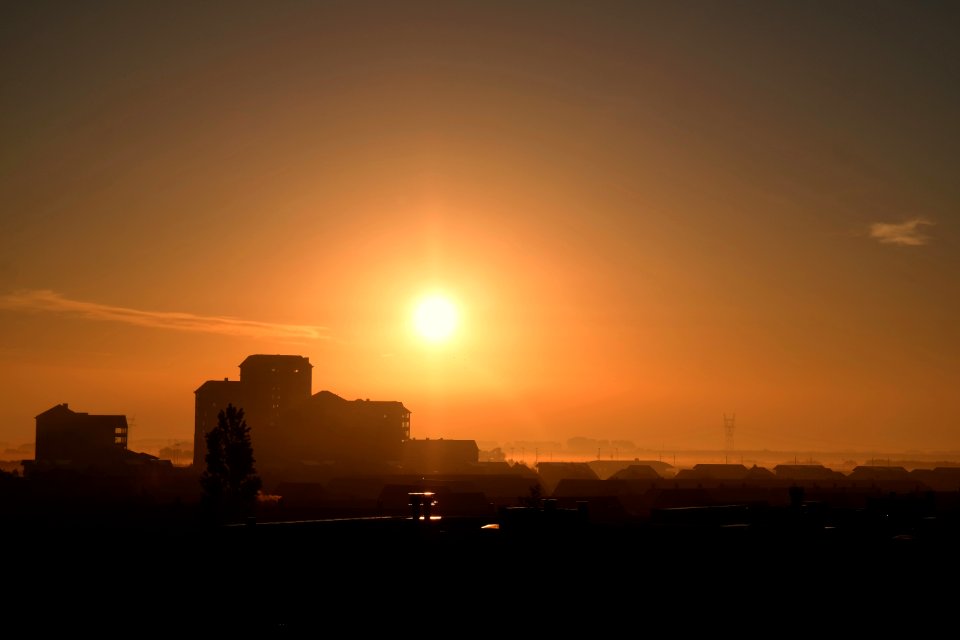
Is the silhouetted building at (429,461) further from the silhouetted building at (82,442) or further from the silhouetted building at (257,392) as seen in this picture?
the silhouetted building at (82,442)

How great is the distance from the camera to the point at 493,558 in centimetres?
3077

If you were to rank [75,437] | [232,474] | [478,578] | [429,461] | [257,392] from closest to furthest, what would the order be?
[478,578] < [232,474] < [75,437] < [257,392] < [429,461]

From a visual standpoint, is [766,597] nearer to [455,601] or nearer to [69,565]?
[455,601]

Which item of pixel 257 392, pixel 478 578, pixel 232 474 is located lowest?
pixel 478 578

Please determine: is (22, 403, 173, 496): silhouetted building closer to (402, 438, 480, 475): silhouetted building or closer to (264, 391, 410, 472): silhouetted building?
(264, 391, 410, 472): silhouetted building

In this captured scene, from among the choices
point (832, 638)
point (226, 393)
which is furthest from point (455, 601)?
point (226, 393)

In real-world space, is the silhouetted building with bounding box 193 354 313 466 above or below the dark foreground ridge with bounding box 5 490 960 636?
above

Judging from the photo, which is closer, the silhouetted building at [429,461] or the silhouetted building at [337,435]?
the silhouetted building at [337,435]

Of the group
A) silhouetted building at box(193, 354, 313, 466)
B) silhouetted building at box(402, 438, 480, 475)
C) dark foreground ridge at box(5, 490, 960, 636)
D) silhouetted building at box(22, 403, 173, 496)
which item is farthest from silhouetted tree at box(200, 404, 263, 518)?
silhouetted building at box(402, 438, 480, 475)

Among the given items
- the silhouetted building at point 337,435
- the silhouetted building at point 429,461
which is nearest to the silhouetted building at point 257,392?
the silhouetted building at point 337,435

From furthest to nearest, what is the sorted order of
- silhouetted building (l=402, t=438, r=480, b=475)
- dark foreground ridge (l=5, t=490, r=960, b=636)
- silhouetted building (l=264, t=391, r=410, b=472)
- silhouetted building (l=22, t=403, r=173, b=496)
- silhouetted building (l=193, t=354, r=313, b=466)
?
silhouetted building (l=402, t=438, r=480, b=475), silhouetted building (l=193, t=354, r=313, b=466), silhouetted building (l=264, t=391, r=410, b=472), silhouetted building (l=22, t=403, r=173, b=496), dark foreground ridge (l=5, t=490, r=960, b=636)

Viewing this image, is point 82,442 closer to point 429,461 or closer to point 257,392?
point 257,392

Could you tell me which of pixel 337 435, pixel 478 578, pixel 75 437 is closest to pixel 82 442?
pixel 75 437

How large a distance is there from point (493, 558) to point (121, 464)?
122 metres
